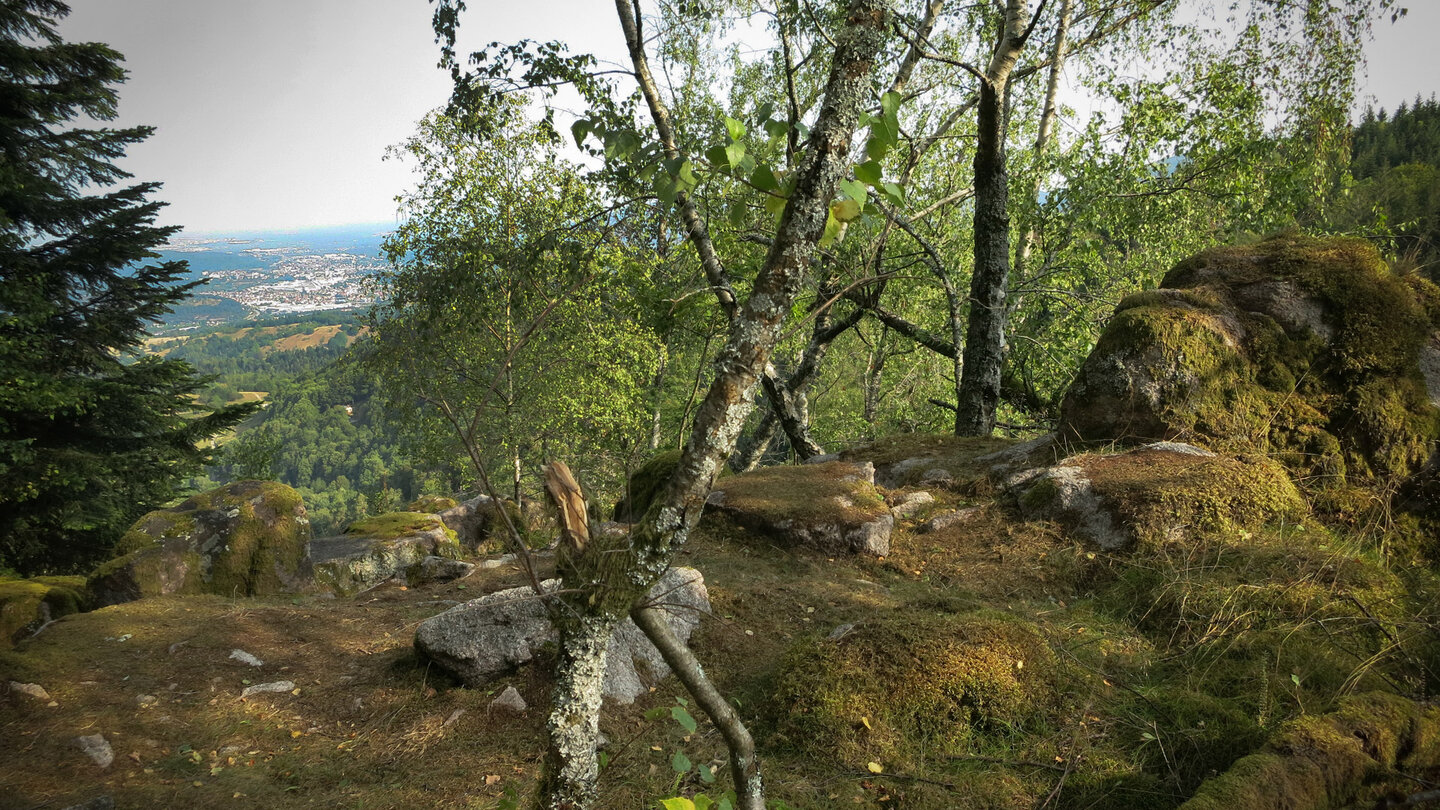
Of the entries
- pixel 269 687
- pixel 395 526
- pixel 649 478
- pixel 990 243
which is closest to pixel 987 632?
pixel 269 687

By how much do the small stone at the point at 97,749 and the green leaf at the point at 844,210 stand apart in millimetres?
4660

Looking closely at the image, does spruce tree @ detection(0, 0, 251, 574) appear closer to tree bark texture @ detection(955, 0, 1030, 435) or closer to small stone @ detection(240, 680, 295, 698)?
small stone @ detection(240, 680, 295, 698)

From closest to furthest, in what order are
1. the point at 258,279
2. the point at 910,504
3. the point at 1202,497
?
the point at 1202,497, the point at 910,504, the point at 258,279

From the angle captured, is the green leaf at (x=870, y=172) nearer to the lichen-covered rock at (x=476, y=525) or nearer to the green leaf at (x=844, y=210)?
the green leaf at (x=844, y=210)

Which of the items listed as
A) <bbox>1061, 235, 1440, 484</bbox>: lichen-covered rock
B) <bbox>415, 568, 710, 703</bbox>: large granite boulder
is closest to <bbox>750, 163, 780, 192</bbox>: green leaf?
<bbox>415, 568, 710, 703</bbox>: large granite boulder

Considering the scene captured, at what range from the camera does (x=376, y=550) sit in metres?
9.53

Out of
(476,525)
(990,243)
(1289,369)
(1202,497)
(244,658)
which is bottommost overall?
(476,525)

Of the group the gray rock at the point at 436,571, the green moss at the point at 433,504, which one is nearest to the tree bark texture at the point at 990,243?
the gray rock at the point at 436,571

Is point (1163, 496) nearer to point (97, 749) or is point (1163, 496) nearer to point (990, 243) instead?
point (990, 243)

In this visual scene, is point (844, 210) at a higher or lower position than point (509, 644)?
higher

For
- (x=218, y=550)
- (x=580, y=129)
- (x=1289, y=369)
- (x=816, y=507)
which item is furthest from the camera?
(x=218, y=550)

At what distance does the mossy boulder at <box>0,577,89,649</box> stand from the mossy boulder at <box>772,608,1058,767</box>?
714 cm

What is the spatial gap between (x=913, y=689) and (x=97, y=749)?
14.4ft

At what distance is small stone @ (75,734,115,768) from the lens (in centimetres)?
352
